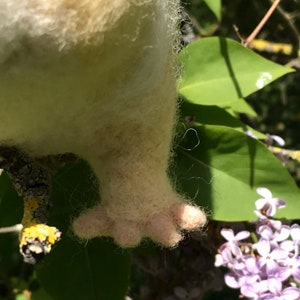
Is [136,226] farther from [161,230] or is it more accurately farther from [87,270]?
[87,270]

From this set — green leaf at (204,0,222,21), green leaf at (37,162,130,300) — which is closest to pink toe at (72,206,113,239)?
green leaf at (37,162,130,300)

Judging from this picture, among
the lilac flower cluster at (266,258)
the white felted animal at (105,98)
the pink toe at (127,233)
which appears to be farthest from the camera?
the lilac flower cluster at (266,258)

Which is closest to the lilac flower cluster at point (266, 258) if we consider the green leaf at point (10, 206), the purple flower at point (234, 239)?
the purple flower at point (234, 239)

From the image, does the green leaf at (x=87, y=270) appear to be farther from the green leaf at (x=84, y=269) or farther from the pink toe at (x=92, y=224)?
the pink toe at (x=92, y=224)

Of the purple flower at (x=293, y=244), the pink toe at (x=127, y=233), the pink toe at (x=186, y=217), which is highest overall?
the pink toe at (x=127, y=233)

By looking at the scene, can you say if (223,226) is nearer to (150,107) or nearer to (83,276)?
(83,276)

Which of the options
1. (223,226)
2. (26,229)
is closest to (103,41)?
(26,229)

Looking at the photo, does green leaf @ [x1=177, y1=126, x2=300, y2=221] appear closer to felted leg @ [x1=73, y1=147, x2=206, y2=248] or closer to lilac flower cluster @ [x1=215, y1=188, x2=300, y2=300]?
lilac flower cluster @ [x1=215, y1=188, x2=300, y2=300]
